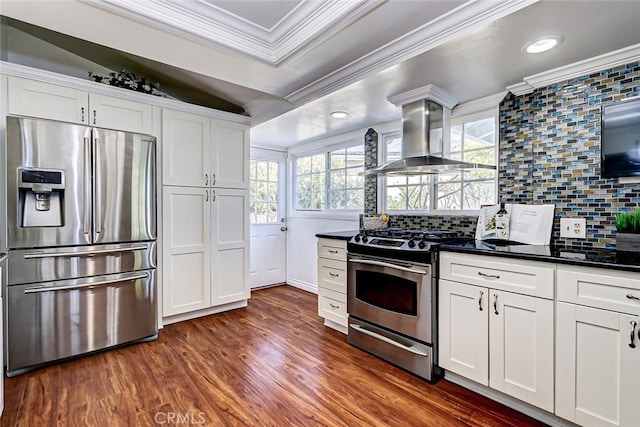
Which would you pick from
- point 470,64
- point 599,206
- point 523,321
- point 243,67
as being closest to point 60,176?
point 243,67

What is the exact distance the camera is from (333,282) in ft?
9.57

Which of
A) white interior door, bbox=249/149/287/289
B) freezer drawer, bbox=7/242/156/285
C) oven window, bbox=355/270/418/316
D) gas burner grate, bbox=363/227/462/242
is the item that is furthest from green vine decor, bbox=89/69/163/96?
oven window, bbox=355/270/418/316

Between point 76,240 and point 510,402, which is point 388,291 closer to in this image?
point 510,402

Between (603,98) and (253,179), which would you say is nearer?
(603,98)

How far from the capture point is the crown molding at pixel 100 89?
7.16ft

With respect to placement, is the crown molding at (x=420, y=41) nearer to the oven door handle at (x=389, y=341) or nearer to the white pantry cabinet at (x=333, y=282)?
the white pantry cabinet at (x=333, y=282)

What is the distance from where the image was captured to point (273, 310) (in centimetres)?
348

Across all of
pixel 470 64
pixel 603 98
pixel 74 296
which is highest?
pixel 470 64

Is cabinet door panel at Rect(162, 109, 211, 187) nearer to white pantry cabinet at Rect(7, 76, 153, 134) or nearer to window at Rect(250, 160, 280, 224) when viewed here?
white pantry cabinet at Rect(7, 76, 153, 134)

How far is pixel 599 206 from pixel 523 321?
0.93 metres

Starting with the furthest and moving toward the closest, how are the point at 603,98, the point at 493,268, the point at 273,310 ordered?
the point at 273,310
the point at 603,98
the point at 493,268

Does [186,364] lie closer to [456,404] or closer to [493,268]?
[456,404]

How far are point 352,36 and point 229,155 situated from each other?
192 centimetres

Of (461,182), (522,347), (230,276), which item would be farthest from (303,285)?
(522,347)
